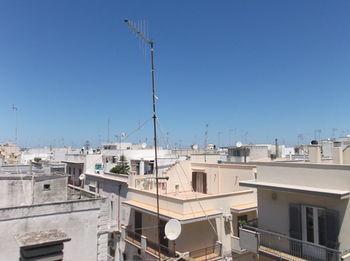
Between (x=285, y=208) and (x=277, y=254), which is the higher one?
(x=285, y=208)

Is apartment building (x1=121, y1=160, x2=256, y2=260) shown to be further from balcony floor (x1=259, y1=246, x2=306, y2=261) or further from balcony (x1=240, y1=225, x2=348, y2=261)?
balcony floor (x1=259, y1=246, x2=306, y2=261)

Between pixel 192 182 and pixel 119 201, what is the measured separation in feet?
19.6

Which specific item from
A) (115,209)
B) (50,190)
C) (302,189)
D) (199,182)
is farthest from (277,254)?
(115,209)

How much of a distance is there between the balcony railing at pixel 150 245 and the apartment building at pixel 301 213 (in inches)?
220

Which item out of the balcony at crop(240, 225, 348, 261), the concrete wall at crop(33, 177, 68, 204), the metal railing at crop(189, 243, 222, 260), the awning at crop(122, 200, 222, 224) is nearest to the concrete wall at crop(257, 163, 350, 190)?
the balcony at crop(240, 225, 348, 261)

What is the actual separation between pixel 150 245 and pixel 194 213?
4.56 metres

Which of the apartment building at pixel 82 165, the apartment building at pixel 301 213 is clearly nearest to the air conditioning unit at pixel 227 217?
the apartment building at pixel 301 213

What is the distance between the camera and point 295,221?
45.7 feet

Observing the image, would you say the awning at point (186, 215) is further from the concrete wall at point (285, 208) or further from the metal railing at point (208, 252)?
the concrete wall at point (285, 208)

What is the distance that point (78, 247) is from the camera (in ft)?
49.2

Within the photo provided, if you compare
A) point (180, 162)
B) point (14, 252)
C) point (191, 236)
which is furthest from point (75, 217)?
point (180, 162)

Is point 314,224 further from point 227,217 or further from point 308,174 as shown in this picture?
point 227,217

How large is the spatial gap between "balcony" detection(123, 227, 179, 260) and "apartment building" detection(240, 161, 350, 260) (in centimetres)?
562

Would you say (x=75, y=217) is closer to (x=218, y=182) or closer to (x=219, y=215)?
(x=219, y=215)
